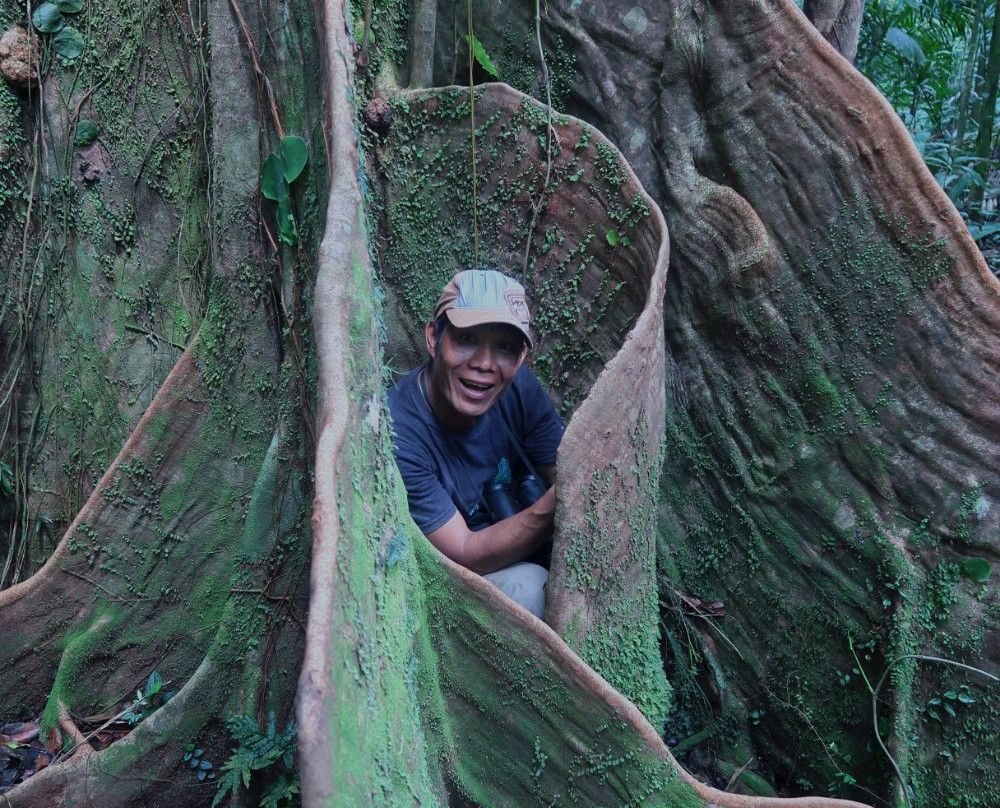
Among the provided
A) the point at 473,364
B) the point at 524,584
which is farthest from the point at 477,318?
the point at 524,584

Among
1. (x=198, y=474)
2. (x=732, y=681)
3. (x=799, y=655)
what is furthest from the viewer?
(x=732, y=681)

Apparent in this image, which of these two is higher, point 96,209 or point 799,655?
point 96,209

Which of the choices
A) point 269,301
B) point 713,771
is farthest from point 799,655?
point 269,301

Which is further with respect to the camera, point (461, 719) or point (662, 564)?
point (662, 564)

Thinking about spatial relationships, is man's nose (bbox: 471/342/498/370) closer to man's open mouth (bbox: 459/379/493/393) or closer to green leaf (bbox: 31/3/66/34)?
man's open mouth (bbox: 459/379/493/393)

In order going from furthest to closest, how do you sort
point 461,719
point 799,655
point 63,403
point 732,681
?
point 63,403 < point 732,681 < point 799,655 < point 461,719

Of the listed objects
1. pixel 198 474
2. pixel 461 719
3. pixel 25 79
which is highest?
pixel 25 79

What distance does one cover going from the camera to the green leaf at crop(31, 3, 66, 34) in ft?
10.2

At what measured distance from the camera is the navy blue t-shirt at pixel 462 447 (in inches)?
96.7

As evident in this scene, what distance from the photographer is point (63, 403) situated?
10.9ft

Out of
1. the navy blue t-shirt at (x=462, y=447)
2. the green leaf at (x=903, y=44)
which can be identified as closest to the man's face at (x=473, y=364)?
the navy blue t-shirt at (x=462, y=447)

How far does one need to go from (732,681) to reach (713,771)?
36 cm

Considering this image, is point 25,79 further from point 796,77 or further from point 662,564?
point 662,564

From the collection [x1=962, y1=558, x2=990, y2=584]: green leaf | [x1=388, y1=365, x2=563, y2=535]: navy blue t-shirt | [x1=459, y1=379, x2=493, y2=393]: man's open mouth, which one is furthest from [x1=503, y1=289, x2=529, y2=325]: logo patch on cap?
[x1=962, y1=558, x2=990, y2=584]: green leaf
